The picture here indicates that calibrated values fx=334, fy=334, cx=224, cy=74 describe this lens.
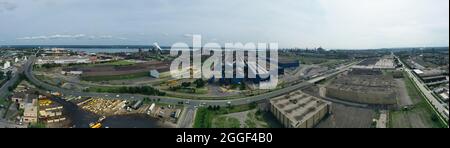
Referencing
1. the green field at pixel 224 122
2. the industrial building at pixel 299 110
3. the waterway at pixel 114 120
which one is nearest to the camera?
the industrial building at pixel 299 110

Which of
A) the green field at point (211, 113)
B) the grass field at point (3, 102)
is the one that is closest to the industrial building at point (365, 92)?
the green field at point (211, 113)

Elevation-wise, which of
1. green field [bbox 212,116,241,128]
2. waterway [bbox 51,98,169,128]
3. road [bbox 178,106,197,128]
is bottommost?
waterway [bbox 51,98,169,128]

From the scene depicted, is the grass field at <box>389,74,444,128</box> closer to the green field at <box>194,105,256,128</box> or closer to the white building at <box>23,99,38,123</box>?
the green field at <box>194,105,256,128</box>

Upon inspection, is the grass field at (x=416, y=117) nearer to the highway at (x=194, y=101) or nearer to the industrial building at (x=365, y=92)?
the industrial building at (x=365, y=92)

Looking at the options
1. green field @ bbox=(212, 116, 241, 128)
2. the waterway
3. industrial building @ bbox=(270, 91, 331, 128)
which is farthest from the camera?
the waterway

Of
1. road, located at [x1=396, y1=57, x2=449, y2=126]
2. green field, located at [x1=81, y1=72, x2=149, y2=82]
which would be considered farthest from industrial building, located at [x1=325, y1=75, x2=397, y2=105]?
green field, located at [x1=81, y1=72, x2=149, y2=82]

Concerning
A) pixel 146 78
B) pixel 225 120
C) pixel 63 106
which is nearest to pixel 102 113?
pixel 63 106
